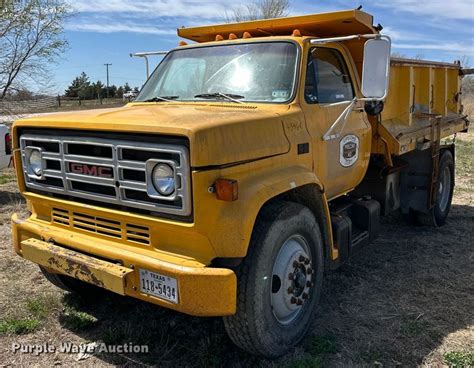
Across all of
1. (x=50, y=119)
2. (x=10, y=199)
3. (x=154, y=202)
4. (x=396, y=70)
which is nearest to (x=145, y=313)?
(x=154, y=202)

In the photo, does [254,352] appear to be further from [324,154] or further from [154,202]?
[324,154]

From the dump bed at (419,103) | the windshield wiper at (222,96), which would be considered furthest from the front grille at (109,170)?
the dump bed at (419,103)

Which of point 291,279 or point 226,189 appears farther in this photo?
point 291,279

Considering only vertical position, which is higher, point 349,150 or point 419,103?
point 419,103

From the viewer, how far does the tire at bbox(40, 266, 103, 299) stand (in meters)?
4.37

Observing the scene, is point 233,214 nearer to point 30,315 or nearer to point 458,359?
point 458,359

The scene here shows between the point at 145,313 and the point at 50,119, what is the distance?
6.02 feet

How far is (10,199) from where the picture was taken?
338 inches

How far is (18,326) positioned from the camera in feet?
13.1

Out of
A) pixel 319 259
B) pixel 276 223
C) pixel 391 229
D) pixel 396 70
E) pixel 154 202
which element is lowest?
pixel 391 229

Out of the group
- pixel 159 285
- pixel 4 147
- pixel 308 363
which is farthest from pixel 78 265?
pixel 4 147

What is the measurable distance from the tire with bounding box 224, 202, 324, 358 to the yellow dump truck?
0.04 ft

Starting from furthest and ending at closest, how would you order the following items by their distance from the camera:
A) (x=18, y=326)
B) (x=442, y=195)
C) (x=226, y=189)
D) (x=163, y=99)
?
(x=442, y=195)
(x=163, y=99)
(x=18, y=326)
(x=226, y=189)

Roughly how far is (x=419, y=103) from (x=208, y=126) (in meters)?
4.17
